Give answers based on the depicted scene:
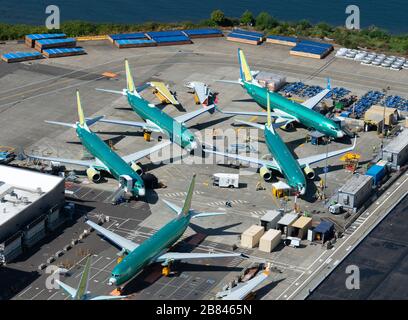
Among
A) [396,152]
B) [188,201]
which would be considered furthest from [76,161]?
[396,152]

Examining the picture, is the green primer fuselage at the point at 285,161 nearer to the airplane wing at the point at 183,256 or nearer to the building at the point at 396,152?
the building at the point at 396,152

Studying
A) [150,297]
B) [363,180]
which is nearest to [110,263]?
[150,297]

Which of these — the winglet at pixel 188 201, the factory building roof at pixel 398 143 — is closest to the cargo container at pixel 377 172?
the factory building roof at pixel 398 143
